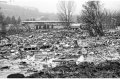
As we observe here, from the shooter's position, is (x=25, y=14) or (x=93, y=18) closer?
(x=93, y=18)

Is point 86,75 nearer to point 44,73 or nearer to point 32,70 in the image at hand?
point 44,73

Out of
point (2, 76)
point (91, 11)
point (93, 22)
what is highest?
point (91, 11)

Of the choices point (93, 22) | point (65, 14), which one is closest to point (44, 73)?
point (93, 22)

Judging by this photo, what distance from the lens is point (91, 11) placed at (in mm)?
16281

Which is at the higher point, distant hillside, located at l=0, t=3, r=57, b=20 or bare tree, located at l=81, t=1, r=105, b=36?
distant hillside, located at l=0, t=3, r=57, b=20

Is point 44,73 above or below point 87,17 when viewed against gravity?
below

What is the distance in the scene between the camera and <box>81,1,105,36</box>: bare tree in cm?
1569

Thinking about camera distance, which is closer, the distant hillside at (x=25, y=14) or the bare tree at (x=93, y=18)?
the bare tree at (x=93, y=18)

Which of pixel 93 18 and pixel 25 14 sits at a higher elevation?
pixel 25 14

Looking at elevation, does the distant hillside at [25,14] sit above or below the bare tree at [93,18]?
above

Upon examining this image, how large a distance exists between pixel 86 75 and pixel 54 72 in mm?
890

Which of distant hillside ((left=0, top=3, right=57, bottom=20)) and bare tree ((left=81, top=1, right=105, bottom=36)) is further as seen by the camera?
distant hillside ((left=0, top=3, right=57, bottom=20))

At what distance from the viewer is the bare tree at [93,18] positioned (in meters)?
15.7

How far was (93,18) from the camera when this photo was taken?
15.9m
